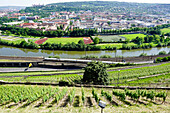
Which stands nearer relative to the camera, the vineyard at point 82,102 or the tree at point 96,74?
the vineyard at point 82,102

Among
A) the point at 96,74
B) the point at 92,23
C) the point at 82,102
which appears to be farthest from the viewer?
the point at 92,23

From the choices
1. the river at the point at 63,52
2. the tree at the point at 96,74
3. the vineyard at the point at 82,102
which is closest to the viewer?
the vineyard at the point at 82,102

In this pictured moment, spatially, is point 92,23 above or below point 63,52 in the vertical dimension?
above

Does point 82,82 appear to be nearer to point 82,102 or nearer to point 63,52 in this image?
point 82,102

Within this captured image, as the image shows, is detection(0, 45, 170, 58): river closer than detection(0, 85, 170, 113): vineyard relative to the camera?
No

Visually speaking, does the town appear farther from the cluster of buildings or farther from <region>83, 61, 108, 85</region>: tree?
the cluster of buildings

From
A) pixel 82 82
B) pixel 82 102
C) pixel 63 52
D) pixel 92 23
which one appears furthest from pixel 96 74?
pixel 92 23

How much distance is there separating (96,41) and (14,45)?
18156 mm

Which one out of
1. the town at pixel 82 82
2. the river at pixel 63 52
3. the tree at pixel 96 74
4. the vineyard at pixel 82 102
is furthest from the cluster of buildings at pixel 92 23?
the vineyard at pixel 82 102

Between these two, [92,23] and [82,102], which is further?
[92,23]

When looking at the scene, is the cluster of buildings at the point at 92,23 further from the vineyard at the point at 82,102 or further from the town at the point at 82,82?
the vineyard at the point at 82,102

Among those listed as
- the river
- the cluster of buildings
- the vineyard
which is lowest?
the river

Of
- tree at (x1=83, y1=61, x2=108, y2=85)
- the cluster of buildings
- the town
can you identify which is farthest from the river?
the cluster of buildings

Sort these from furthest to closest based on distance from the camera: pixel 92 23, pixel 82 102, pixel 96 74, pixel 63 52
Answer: pixel 92 23, pixel 63 52, pixel 96 74, pixel 82 102
